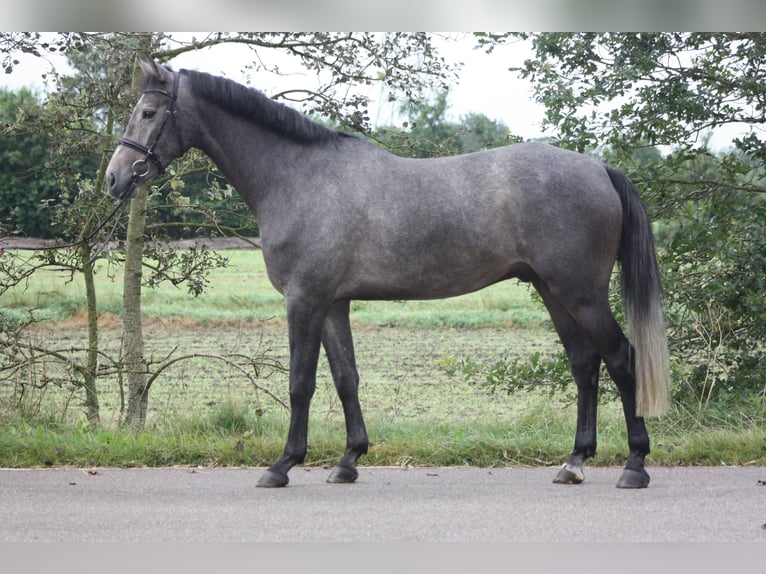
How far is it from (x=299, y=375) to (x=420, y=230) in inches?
40.4

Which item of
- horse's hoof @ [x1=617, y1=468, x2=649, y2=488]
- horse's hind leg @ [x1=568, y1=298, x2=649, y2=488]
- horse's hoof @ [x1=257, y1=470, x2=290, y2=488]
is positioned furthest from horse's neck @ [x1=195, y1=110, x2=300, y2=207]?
horse's hoof @ [x1=617, y1=468, x2=649, y2=488]

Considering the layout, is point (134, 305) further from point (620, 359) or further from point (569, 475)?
point (620, 359)

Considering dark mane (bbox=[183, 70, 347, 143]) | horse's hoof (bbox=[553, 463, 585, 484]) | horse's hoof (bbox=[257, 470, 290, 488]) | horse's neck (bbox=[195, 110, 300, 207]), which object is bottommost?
horse's hoof (bbox=[257, 470, 290, 488])

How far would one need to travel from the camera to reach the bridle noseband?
5211 mm

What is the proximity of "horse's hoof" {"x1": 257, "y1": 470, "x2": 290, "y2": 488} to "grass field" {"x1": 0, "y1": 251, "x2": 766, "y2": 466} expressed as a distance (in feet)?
1.90

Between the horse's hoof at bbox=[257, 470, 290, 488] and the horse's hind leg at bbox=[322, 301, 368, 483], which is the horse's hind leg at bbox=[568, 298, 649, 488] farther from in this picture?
the horse's hoof at bbox=[257, 470, 290, 488]

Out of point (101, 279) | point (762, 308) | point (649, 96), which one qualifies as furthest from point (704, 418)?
point (101, 279)

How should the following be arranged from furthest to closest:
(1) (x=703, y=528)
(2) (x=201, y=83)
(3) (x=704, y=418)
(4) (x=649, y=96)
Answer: (4) (x=649, y=96) < (3) (x=704, y=418) < (2) (x=201, y=83) < (1) (x=703, y=528)

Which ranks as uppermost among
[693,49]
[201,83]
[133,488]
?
[693,49]

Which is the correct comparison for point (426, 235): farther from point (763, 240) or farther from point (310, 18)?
point (763, 240)

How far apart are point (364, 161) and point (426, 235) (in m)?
0.57

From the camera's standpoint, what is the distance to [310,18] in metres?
4.11

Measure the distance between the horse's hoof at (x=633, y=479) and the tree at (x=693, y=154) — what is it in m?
2.09

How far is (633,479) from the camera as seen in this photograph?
5.07 m
